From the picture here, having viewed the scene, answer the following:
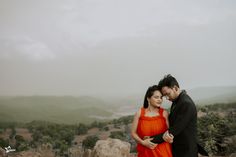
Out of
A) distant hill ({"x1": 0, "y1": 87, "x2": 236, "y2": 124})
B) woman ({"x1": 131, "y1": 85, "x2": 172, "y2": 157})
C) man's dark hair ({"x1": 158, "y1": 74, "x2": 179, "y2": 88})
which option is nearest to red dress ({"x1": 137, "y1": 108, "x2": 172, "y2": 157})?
woman ({"x1": 131, "y1": 85, "x2": 172, "y2": 157})

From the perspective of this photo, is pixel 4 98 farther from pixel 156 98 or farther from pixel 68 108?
pixel 156 98

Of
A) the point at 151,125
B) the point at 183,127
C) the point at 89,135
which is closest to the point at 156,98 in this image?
the point at 151,125

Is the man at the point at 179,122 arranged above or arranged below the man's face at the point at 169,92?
below

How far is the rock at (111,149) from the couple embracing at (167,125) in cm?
321

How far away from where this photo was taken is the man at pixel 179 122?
3.55 metres

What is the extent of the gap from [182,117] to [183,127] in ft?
0.31

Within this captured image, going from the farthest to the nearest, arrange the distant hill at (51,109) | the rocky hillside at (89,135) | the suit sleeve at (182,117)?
the distant hill at (51,109), the rocky hillside at (89,135), the suit sleeve at (182,117)

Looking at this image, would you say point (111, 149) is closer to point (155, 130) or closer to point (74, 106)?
point (155, 130)

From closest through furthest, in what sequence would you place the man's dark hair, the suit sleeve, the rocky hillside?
1. the suit sleeve
2. the man's dark hair
3. the rocky hillside

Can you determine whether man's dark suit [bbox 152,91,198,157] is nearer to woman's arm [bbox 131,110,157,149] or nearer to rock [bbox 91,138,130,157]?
woman's arm [bbox 131,110,157,149]

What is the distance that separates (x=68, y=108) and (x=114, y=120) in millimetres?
2682

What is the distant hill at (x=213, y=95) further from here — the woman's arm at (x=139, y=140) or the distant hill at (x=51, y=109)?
the woman's arm at (x=139, y=140)

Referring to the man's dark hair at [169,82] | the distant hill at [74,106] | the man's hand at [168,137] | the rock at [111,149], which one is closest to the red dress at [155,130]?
the man's hand at [168,137]

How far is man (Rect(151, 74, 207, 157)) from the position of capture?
3.55 metres
